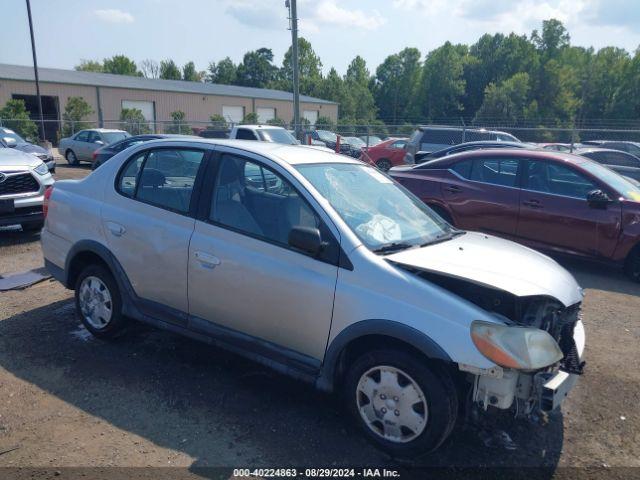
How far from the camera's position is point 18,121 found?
2822 centimetres

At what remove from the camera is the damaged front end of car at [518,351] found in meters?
2.88

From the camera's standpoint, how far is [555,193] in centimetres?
723

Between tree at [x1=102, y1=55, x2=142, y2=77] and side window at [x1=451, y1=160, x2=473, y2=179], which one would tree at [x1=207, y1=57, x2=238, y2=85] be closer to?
tree at [x1=102, y1=55, x2=142, y2=77]

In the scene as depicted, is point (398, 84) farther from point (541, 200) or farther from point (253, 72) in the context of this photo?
point (541, 200)

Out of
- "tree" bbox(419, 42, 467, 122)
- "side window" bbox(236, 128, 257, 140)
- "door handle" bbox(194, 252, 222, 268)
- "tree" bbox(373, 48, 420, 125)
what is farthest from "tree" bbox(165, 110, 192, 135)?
"tree" bbox(373, 48, 420, 125)

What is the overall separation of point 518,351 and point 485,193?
5.09m

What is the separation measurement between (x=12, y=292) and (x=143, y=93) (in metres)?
40.2

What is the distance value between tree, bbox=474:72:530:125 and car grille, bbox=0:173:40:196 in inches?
2086

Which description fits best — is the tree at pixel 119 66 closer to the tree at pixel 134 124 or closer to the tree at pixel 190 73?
the tree at pixel 190 73

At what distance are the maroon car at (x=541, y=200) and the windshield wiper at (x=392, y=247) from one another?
431cm

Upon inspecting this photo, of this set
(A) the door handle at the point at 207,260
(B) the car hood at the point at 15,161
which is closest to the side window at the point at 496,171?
(A) the door handle at the point at 207,260

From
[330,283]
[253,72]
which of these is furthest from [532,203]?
[253,72]

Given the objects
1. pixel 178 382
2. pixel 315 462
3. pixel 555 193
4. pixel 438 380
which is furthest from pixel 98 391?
pixel 555 193

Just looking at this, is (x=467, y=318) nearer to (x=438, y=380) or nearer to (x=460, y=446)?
(x=438, y=380)
